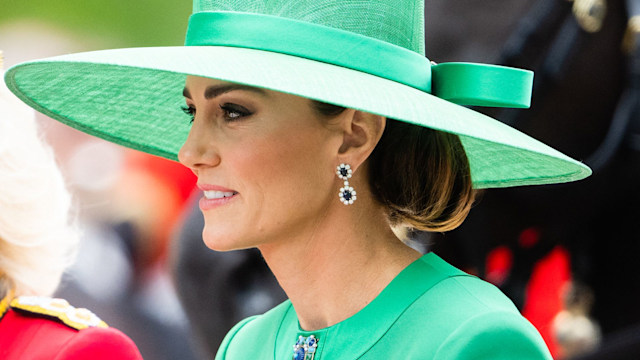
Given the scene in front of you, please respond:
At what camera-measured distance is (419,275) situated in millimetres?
1419

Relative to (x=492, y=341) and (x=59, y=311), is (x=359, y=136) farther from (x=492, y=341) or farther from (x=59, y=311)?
(x=59, y=311)

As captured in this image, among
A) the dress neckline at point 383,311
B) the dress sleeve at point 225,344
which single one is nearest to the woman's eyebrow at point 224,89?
the dress neckline at point 383,311

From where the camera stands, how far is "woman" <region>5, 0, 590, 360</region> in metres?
1.22

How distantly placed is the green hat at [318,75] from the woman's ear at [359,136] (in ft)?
0.38

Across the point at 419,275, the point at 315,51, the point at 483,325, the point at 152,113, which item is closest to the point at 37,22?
the point at 152,113

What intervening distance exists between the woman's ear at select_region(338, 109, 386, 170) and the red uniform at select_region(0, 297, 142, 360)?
0.80 metres

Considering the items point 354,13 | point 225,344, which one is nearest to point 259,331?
point 225,344

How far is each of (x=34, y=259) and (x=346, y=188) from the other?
96 centimetres

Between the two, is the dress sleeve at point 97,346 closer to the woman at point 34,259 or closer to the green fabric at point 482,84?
the woman at point 34,259

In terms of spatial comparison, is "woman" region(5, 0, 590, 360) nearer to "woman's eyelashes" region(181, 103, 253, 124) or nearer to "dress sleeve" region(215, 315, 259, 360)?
"woman's eyelashes" region(181, 103, 253, 124)

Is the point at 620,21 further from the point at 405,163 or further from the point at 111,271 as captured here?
the point at 111,271

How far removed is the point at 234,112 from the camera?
137 centimetres

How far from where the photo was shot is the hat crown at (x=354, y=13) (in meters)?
1.33

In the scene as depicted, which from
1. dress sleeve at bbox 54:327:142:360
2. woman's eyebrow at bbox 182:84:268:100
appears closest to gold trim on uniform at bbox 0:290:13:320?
dress sleeve at bbox 54:327:142:360
